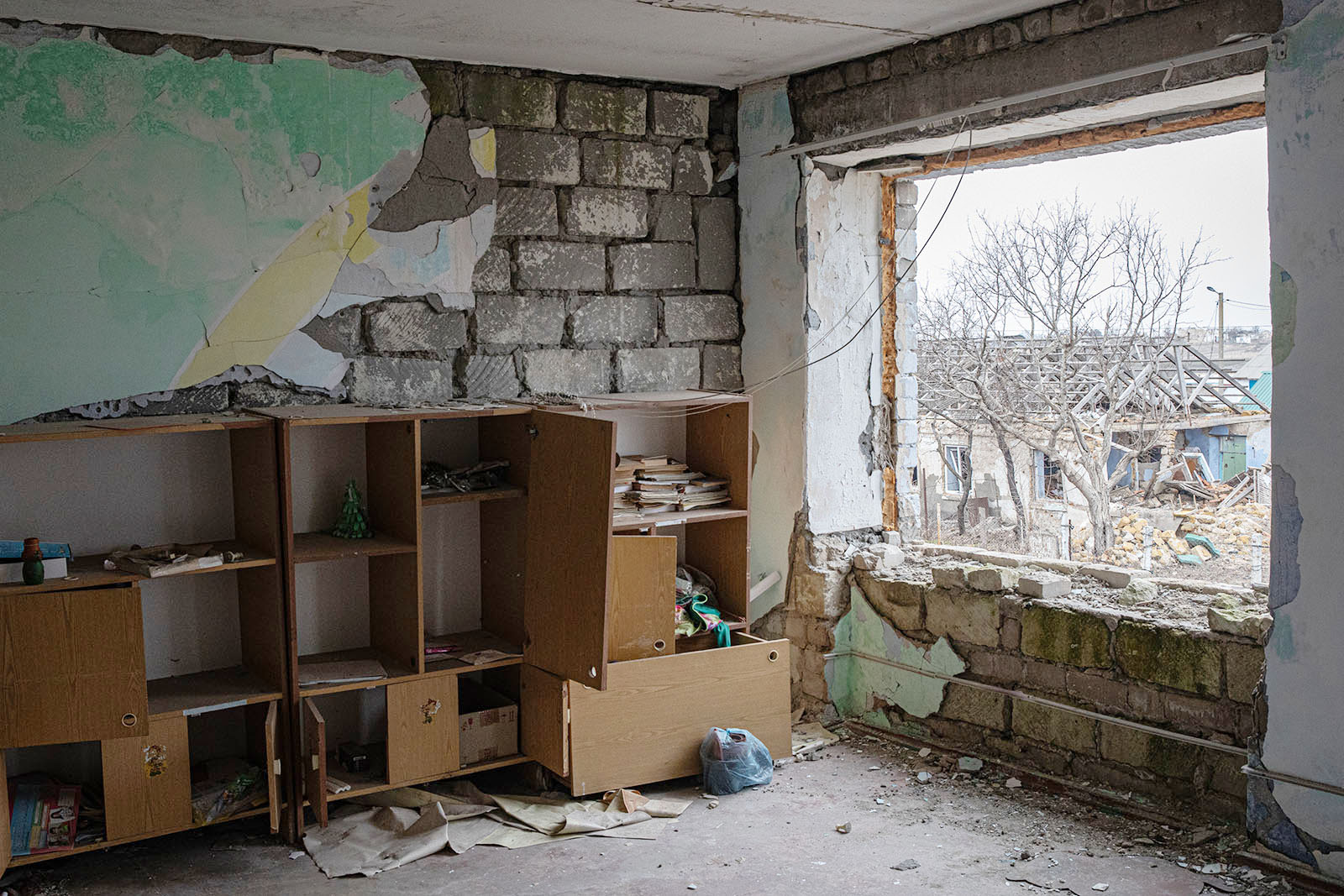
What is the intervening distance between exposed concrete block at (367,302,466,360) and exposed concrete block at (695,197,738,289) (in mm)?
1033

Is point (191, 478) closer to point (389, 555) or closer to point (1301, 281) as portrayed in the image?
point (389, 555)

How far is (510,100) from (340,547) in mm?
1663

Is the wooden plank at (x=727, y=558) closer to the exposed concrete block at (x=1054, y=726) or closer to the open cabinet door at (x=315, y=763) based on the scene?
the exposed concrete block at (x=1054, y=726)

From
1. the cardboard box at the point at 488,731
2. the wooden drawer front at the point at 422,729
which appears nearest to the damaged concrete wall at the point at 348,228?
the wooden drawer front at the point at 422,729

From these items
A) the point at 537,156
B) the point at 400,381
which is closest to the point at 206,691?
the point at 400,381

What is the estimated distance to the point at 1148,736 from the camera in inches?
138

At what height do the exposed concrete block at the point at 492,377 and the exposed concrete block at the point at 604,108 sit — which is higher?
the exposed concrete block at the point at 604,108

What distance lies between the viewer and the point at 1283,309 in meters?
2.96

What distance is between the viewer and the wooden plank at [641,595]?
378cm

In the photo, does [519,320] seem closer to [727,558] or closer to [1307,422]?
[727,558]

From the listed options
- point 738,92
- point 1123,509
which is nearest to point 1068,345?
point 1123,509

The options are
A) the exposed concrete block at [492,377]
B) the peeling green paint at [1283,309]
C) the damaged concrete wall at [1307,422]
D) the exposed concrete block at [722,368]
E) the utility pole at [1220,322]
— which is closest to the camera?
the damaged concrete wall at [1307,422]

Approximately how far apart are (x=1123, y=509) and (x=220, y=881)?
3.11 m

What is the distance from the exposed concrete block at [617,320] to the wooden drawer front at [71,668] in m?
1.82
